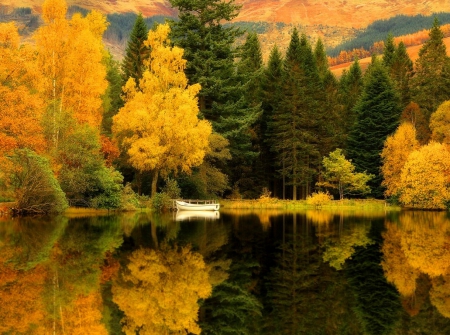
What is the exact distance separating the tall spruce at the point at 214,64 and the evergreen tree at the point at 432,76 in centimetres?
2383

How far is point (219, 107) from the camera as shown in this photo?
57.6 m

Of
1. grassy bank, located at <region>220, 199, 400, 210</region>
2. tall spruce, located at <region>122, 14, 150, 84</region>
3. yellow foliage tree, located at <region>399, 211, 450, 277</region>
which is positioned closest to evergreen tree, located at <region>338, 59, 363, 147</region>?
grassy bank, located at <region>220, 199, 400, 210</region>

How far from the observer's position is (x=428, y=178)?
2101 inches

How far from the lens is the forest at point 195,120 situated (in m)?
37.9

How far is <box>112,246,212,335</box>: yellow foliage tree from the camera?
1159 centimetres

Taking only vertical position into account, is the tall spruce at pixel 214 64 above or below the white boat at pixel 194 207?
above

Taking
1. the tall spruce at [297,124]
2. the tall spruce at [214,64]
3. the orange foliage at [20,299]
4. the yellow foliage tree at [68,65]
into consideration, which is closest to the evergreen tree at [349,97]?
the tall spruce at [297,124]

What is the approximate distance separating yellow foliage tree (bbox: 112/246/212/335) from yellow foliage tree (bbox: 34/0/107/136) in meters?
27.0

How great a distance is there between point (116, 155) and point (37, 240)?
25417 mm

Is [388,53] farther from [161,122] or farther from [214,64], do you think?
[161,122]

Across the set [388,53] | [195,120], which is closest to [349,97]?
[388,53]

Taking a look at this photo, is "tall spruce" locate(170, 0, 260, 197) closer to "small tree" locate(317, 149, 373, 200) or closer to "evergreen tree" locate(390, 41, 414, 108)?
"small tree" locate(317, 149, 373, 200)

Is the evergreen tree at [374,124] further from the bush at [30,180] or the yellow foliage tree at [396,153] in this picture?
the bush at [30,180]

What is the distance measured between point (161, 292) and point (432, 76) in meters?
65.8
